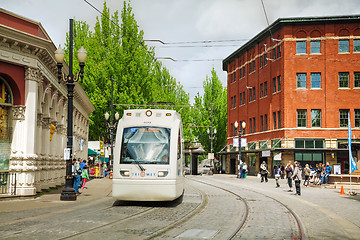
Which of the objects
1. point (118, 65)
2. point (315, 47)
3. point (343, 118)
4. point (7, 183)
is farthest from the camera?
point (315, 47)

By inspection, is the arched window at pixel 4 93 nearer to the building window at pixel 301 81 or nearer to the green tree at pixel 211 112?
the building window at pixel 301 81

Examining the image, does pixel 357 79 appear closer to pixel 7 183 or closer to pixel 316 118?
pixel 316 118

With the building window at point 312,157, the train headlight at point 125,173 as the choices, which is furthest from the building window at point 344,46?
the train headlight at point 125,173

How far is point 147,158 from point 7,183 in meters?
6.90

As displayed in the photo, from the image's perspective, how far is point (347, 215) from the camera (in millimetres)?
14719

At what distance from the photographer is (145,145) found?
15453 mm

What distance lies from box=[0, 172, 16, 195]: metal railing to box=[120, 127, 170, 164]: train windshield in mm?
5943

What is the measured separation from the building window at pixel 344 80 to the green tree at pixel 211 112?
24.6 m

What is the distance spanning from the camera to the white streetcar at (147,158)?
15039 millimetres

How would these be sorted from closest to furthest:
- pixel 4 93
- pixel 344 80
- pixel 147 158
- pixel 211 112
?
1. pixel 147 158
2. pixel 4 93
3. pixel 344 80
4. pixel 211 112

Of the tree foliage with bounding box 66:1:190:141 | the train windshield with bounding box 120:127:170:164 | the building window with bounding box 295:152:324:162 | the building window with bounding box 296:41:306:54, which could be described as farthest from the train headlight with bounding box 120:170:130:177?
the building window with bounding box 296:41:306:54

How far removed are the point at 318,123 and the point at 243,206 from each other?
106ft

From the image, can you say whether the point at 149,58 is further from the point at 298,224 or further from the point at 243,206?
the point at 298,224

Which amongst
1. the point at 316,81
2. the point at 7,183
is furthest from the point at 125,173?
the point at 316,81
